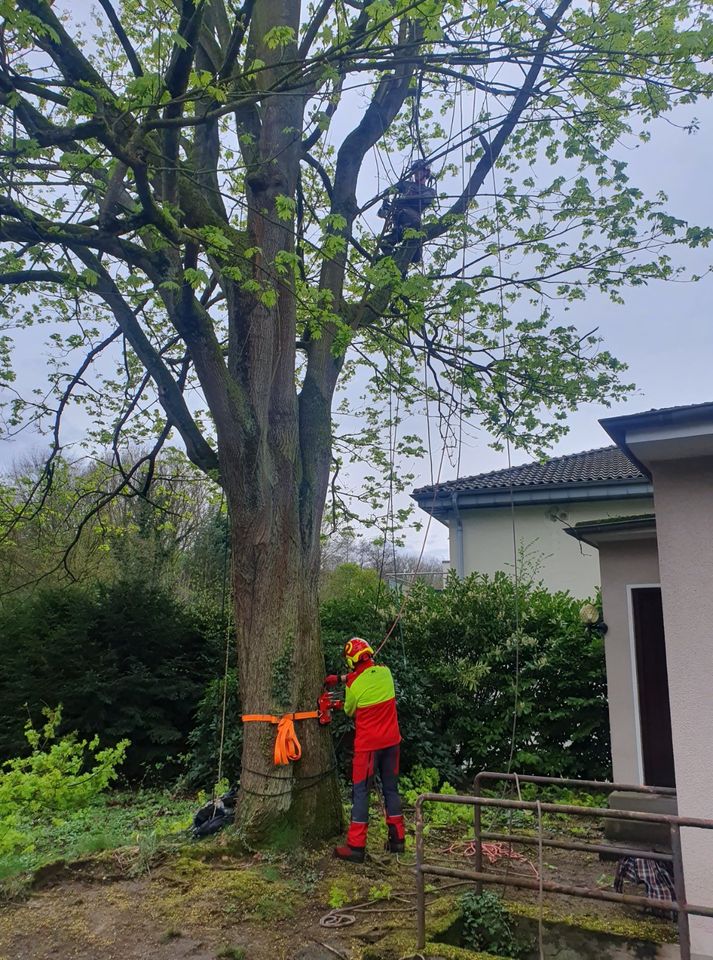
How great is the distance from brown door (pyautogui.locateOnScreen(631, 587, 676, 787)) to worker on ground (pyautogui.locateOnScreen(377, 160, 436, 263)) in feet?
14.5

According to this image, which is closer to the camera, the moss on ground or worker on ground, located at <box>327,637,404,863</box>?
the moss on ground

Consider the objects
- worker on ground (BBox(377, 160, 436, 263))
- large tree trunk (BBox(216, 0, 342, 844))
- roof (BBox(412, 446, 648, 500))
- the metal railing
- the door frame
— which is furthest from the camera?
roof (BBox(412, 446, 648, 500))

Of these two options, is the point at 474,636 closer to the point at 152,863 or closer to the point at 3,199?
the point at 152,863

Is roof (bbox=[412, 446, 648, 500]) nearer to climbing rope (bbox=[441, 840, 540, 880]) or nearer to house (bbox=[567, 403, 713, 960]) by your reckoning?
climbing rope (bbox=[441, 840, 540, 880])

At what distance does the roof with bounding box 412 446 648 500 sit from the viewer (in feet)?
48.9

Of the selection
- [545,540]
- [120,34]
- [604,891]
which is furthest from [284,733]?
[545,540]

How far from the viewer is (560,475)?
53.1 ft

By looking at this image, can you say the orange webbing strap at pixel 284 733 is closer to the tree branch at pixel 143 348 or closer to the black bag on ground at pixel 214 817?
the black bag on ground at pixel 214 817

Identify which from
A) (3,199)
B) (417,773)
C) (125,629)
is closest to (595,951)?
(417,773)

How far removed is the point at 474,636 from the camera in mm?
8844

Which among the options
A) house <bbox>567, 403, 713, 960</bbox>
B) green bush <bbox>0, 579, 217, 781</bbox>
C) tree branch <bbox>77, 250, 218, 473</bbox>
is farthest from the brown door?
green bush <bbox>0, 579, 217, 781</bbox>

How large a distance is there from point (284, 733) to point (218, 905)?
4.29 ft

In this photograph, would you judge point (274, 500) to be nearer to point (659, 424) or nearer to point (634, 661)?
point (659, 424)

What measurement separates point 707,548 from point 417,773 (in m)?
4.84
